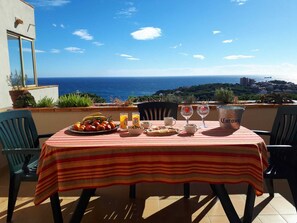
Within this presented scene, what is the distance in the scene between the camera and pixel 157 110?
2.85 meters

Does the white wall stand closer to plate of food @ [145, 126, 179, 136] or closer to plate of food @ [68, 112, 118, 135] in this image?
plate of food @ [68, 112, 118, 135]

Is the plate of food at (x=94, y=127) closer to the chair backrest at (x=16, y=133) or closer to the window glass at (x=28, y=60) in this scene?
the chair backrest at (x=16, y=133)

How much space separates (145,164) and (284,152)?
4.33ft

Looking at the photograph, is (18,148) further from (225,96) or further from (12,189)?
(225,96)

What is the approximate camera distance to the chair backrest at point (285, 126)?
2.28 meters

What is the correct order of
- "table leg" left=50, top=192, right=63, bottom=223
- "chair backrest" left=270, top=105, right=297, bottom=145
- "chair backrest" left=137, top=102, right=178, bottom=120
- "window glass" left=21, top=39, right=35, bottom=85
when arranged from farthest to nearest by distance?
"window glass" left=21, top=39, right=35, bottom=85 → "chair backrest" left=137, top=102, right=178, bottom=120 → "chair backrest" left=270, top=105, right=297, bottom=145 → "table leg" left=50, top=192, right=63, bottom=223

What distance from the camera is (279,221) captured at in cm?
200

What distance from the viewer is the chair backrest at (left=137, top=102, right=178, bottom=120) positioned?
2.84m

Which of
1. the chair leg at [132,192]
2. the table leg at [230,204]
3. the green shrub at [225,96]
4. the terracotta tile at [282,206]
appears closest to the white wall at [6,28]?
the chair leg at [132,192]

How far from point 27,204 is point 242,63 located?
23.6 m

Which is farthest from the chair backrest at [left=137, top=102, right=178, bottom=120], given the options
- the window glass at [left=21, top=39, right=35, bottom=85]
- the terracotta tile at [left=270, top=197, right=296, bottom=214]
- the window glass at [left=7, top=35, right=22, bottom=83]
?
the window glass at [left=21, top=39, right=35, bottom=85]

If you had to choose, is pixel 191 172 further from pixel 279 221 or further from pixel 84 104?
pixel 84 104

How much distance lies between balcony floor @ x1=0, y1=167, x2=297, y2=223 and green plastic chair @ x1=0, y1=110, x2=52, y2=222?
1.04 ft

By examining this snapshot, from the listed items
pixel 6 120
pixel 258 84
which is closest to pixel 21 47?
pixel 6 120
